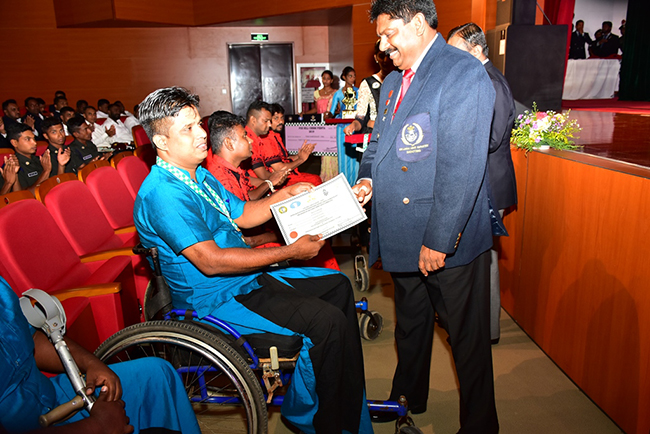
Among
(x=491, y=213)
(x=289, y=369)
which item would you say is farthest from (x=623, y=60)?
(x=289, y=369)

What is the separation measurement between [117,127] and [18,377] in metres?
8.68

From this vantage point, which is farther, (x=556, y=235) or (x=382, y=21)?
(x=556, y=235)

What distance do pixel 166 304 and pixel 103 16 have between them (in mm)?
11311

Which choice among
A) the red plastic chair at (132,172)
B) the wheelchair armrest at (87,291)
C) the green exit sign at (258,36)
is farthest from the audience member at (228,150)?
the green exit sign at (258,36)

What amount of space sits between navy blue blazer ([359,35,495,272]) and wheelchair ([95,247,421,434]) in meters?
0.53

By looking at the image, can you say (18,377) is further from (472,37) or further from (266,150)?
(266,150)

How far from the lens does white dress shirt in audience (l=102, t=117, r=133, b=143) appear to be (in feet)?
28.3

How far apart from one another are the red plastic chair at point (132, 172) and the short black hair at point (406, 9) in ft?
7.74

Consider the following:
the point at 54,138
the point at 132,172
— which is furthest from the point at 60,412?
the point at 54,138

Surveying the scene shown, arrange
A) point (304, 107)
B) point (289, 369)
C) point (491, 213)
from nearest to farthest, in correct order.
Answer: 1. point (289, 369)
2. point (491, 213)
3. point (304, 107)

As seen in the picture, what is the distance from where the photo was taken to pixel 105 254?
89.0 inches

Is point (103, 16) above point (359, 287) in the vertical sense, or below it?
above

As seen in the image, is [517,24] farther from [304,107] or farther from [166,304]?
[304,107]

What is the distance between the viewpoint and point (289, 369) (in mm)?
1629
